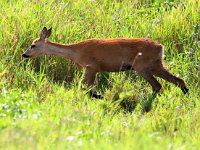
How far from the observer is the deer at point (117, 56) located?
10672mm

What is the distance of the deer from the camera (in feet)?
35.0

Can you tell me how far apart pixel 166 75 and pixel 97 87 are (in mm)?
1141

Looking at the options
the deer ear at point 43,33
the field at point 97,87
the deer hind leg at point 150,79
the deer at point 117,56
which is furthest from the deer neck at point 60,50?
the deer hind leg at point 150,79

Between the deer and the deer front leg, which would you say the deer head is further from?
the deer front leg

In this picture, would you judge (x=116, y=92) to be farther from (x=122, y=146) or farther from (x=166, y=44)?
(x=122, y=146)

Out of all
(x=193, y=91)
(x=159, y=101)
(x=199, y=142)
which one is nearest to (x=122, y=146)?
(x=199, y=142)

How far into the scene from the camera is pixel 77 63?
10938mm

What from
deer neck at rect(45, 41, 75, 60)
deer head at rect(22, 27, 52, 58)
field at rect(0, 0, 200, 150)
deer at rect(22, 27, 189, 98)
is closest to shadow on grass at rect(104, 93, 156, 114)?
field at rect(0, 0, 200, 150)

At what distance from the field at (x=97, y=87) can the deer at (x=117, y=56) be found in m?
0.20

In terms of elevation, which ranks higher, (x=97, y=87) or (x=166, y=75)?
(x=166, y=75)

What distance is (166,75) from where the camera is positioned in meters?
10.8

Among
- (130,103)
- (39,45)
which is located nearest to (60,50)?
(39,45)

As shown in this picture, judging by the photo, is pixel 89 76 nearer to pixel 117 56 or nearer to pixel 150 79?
pixel 117 56

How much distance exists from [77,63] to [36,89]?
1.40 meters
